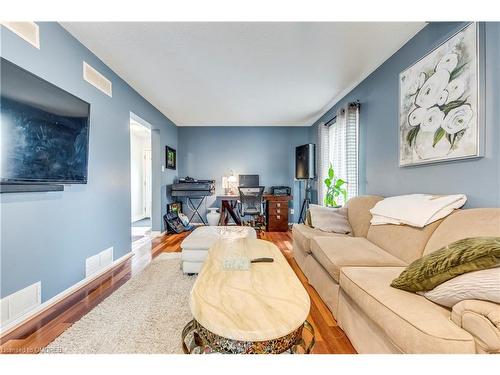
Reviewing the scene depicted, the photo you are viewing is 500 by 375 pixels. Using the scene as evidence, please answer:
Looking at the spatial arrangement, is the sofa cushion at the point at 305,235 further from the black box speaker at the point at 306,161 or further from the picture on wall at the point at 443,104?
the black box speaker at the point at 306,161

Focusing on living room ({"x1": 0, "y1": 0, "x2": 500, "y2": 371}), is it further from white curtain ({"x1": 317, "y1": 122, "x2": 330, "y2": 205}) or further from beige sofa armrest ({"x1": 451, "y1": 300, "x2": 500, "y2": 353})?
white curtain ({"x1": 317, "y1": 122, "x2": 330, "y2": 205})

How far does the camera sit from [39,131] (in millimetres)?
1604

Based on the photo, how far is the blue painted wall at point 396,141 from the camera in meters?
1.38

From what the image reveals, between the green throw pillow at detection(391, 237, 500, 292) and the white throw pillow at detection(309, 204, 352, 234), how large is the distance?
1.39 metres

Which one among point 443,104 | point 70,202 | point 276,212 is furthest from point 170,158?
point 443,104

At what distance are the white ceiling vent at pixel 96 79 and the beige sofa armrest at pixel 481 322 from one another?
3.39 metres

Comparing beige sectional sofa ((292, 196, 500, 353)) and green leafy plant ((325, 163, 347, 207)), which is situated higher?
green leafy plant ((325, 163, 347, 207))

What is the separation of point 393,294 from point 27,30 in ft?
10.1

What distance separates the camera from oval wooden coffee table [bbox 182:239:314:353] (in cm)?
83

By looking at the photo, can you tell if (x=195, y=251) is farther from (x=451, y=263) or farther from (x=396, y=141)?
(x=396, y=141)

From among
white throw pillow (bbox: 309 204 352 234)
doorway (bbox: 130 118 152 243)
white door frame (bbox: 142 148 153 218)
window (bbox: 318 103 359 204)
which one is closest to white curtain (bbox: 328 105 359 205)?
window (bbox: 318 103 359 204)

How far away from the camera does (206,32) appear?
1972 mm
